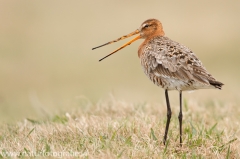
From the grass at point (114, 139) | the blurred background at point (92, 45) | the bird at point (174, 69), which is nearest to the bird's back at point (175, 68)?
the bird at point (174, 69)

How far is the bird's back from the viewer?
5324mm

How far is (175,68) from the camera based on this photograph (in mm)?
5434

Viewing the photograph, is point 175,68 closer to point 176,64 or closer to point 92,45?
point 176,64

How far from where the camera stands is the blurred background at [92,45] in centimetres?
1287

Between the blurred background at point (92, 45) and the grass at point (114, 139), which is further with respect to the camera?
the blurred background at point (92, 45)

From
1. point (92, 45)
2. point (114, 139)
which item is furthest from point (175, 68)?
point (92, 45)

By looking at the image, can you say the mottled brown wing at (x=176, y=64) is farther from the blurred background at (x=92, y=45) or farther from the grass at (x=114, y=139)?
the blurred background at (x=92, y=45)

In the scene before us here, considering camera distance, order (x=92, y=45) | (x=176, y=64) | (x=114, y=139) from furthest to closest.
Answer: (x=92, y=45) < (x=176, y=64) < (x=114, y=139)

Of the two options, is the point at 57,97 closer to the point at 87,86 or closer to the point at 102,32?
the point at 87,86

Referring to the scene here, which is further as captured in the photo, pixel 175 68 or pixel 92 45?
pixel 92 45

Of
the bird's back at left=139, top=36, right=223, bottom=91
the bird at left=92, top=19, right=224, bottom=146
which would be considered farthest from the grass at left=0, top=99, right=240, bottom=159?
the bird's back at left=139, top=36, right=223, bottom=91

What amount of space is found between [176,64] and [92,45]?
1094 centimetres

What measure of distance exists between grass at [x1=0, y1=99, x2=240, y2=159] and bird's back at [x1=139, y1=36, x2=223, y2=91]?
54 cm

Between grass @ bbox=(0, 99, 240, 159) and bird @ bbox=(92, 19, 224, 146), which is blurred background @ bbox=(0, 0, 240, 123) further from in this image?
bird @ bbox=(92, 19, 224, 146)
